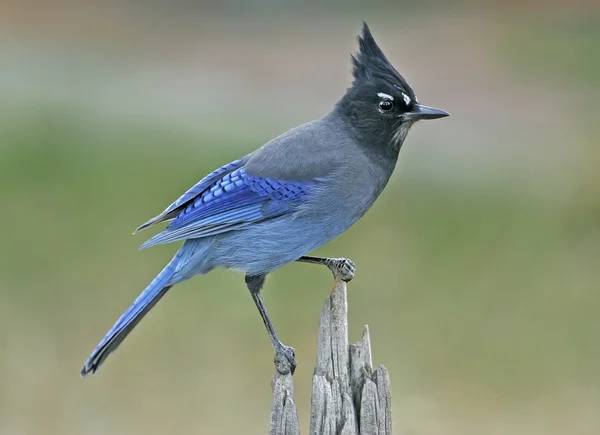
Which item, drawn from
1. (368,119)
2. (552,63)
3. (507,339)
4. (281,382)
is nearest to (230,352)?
(507,339)

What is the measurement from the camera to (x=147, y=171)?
28.6 ft

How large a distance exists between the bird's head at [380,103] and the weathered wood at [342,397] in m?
1.02

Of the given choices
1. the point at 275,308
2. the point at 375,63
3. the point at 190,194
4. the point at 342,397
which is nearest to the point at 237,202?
the point at 190,194

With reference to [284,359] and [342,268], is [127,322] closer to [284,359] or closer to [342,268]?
[284,359]

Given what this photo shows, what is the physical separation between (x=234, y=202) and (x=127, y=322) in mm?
578

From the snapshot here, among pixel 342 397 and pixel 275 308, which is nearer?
pixel 342 397

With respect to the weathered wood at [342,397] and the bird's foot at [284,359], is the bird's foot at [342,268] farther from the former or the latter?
the weathered wood at [342,397]

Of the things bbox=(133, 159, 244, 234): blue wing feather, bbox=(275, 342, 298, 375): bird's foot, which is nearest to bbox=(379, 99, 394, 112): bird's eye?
bbox=(133, 159, 244, 234): blue wing feather

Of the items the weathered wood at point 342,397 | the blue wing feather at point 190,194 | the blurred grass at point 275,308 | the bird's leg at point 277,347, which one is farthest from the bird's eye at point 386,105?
the blurred grass at point 275,308

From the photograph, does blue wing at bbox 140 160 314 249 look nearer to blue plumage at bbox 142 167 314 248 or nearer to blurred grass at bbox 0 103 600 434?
blue plumage at bbox 142 167 314 248

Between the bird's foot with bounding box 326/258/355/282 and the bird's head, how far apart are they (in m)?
0.49

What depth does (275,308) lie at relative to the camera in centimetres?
640

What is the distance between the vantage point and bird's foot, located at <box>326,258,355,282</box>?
337 cm

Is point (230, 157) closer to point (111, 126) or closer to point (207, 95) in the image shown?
point (111, 126)
